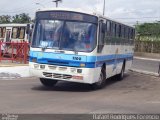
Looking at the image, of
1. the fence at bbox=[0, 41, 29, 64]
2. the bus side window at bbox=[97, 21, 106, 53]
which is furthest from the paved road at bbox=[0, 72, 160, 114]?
the fence at bbox=[0, 41, 29, 64]

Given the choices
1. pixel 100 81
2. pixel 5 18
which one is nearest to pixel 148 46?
pixel 5 18

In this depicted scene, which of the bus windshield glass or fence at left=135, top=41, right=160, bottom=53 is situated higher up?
the bus windshield glass

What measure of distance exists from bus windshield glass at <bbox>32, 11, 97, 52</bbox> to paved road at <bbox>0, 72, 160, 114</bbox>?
1.57 m

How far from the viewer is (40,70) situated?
15727mm

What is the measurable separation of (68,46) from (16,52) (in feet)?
32.9

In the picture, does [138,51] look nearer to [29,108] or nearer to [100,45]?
[100,45]

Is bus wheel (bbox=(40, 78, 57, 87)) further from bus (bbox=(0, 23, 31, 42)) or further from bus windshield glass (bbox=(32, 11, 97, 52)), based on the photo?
bus (bbox=(0, 23, 31, 42))

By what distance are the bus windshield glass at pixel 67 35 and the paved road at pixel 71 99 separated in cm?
157

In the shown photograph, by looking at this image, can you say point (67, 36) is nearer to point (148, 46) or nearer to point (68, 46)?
point (68, 46)

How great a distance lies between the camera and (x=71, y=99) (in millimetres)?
13469

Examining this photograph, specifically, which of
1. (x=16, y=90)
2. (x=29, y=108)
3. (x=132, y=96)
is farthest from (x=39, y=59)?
(x=29, y=108)

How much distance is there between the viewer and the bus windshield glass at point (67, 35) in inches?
612

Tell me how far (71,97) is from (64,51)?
2091 mm

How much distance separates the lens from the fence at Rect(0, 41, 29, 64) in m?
24.8
